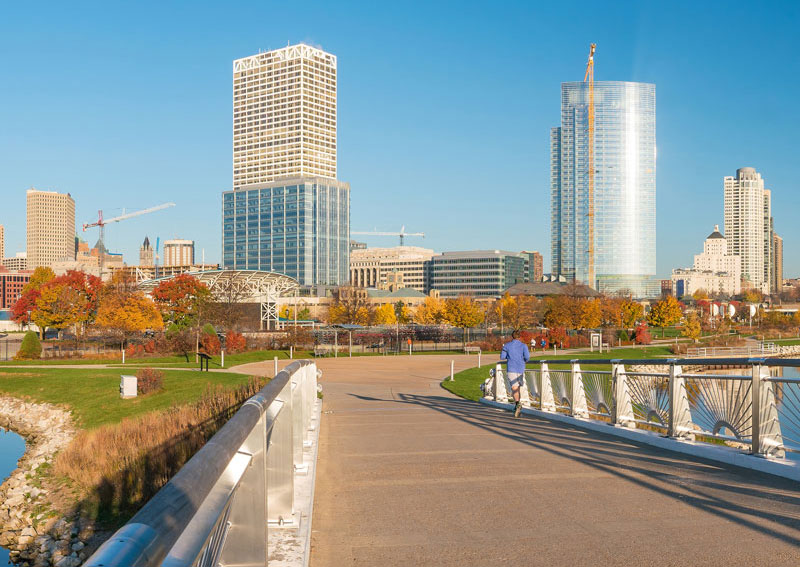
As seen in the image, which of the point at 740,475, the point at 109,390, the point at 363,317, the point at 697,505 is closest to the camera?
the point at 697,505

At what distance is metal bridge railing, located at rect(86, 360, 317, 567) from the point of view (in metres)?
1.64

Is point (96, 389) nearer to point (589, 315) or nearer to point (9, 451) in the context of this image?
point (9, 451)

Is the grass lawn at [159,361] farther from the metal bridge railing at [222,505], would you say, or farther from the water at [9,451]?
the metal bridge railing at [222,505]

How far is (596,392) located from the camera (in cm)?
1452

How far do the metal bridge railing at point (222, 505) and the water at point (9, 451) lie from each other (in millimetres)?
18255

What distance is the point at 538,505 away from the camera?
7074 mm

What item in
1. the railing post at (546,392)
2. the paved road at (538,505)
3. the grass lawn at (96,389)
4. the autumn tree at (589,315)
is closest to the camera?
the paved road at (538,505)

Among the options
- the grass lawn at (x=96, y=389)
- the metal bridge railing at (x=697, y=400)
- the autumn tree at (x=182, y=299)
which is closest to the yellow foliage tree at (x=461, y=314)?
the autumn tree at (x=182, y=299)

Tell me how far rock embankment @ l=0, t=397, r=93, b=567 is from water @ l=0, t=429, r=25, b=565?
304mm

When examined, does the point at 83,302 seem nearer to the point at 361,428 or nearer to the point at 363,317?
the point at 363,317

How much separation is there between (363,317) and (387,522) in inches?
3963

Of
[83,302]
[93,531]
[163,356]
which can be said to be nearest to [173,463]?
[93,531]

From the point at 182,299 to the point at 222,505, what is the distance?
56538 mm

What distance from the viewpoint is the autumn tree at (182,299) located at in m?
56.3
